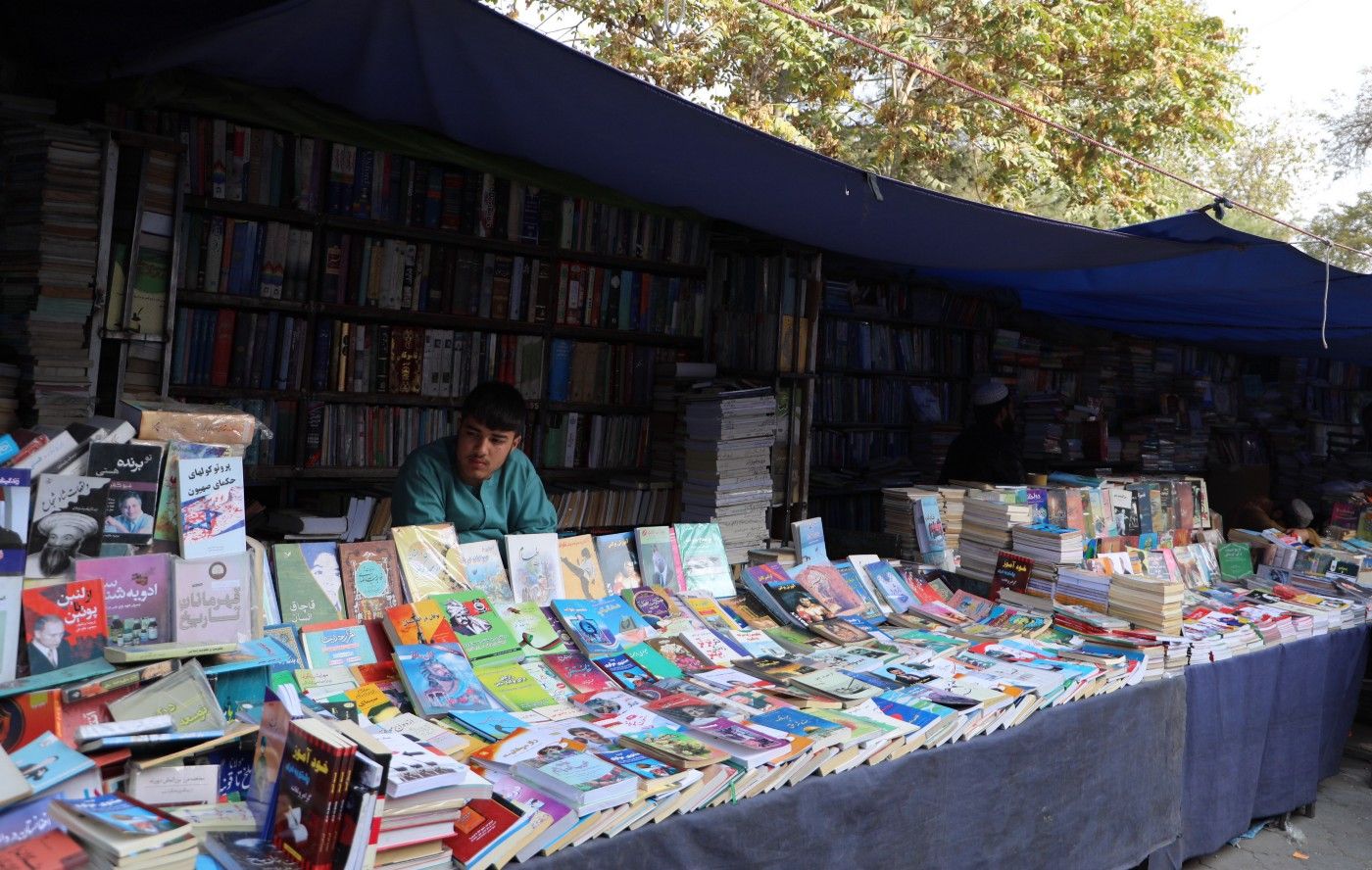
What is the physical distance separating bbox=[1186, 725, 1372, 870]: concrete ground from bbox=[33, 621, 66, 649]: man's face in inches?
135

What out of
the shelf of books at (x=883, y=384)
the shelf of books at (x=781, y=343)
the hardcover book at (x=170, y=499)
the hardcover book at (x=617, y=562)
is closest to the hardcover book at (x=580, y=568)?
the hardcover book at (x=617, y=562)

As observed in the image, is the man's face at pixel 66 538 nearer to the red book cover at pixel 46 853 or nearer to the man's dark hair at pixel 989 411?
the red book cover at pixel 46 853

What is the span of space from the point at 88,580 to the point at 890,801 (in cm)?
164

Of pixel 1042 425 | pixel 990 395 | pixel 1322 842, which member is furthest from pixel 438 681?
pixel 1042 425

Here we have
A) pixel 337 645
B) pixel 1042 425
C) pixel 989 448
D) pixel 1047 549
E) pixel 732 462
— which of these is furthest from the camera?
pixel 1042 425

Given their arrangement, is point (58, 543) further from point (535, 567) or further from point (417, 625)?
point (535, 567)

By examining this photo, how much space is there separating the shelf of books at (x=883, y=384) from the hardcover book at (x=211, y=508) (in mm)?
4420

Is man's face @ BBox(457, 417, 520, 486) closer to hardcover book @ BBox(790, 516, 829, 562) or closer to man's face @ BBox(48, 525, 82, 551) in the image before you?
hardcover book @ BBox(790, 516, 829, 562)

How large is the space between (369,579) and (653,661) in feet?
2.35

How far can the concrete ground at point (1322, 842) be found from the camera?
11.6ft

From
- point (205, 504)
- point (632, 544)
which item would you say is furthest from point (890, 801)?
point (205, 504)

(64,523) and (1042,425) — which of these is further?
(1042,425)

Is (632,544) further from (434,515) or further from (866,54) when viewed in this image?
(866,54)

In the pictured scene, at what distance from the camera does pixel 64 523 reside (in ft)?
5.81
